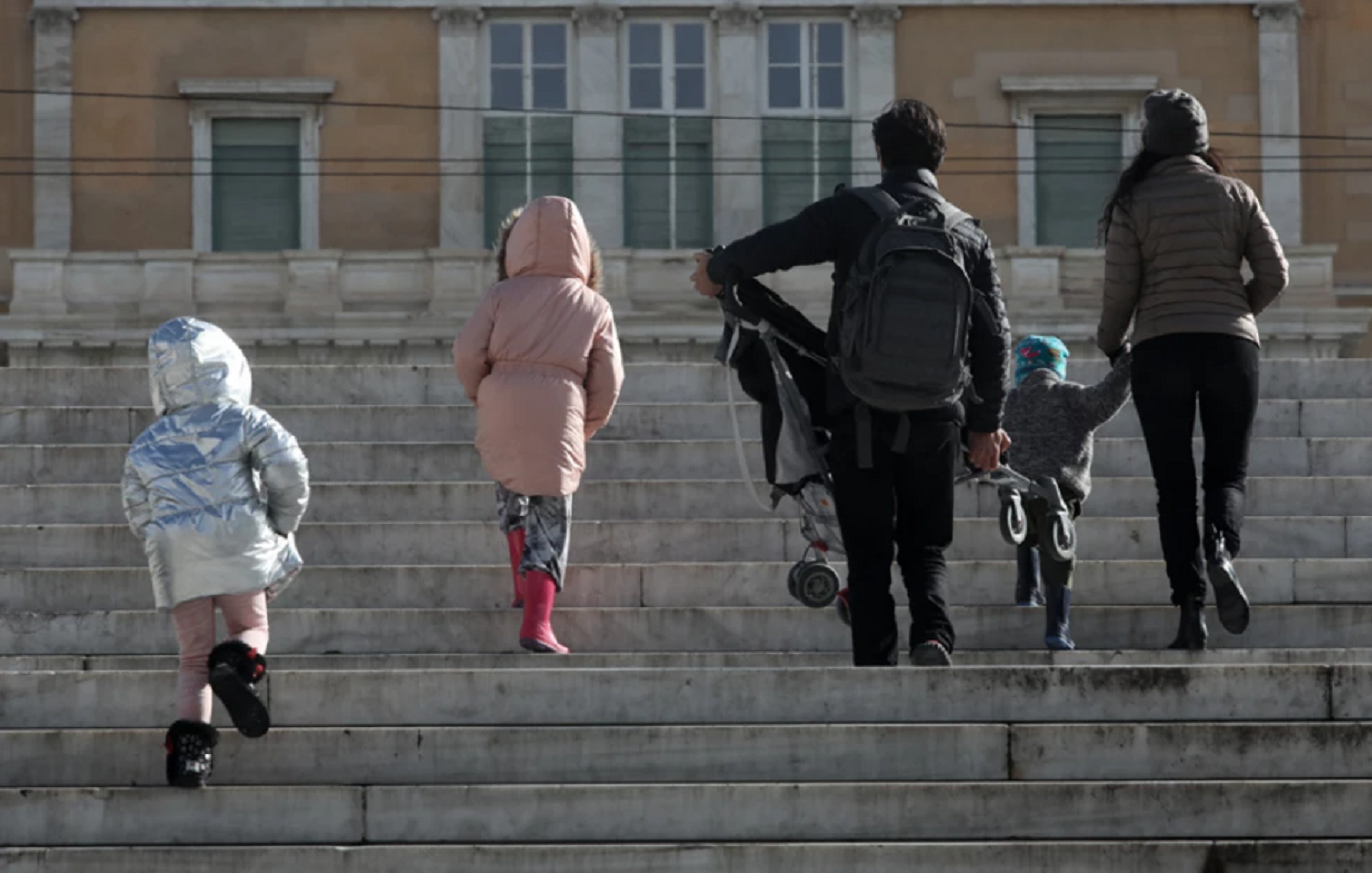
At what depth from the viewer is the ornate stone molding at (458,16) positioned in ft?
111

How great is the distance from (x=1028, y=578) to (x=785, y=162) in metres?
21.0

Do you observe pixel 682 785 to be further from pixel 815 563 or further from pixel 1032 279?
pixel 1032 279

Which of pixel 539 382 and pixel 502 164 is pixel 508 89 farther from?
pixel 539 382

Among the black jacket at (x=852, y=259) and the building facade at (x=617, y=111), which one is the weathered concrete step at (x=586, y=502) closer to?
the black jacket at (x=852, y=259)

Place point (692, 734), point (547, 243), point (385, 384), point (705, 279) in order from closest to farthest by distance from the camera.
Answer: point (692, 734), point (705, 279), point (547, 243), point (385, 384)

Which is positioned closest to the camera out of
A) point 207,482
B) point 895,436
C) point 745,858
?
point 745,858

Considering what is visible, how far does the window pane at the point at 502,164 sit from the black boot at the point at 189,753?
23547 millimetres

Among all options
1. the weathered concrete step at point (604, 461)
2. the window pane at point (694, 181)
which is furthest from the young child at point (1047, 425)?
the window pane at point (694, 181)

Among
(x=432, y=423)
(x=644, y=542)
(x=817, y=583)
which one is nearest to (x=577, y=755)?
(x=817, y=583)

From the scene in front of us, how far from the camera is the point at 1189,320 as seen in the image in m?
11.9

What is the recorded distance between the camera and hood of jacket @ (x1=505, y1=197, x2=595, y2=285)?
42.7ft

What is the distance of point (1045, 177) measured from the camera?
33812 millimetres

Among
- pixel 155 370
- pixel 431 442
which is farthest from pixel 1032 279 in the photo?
pixel 155 370

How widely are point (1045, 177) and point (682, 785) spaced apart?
24045 mm
